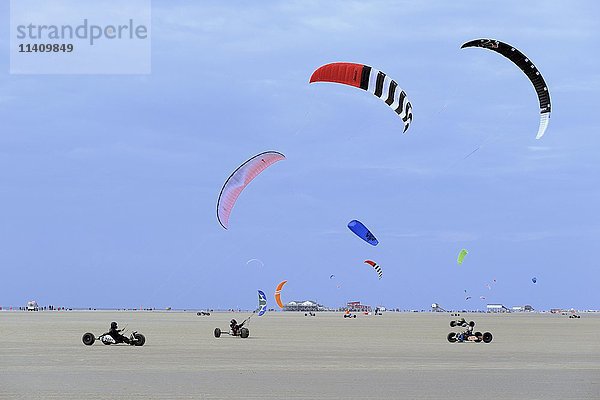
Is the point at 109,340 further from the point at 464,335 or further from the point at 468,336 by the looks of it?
the point at 468,336

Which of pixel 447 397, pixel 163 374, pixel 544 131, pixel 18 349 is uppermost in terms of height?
pixel 544 131

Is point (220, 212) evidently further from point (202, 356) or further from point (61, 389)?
point (61, 389)

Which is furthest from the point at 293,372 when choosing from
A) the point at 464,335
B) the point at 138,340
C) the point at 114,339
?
the point at 464,335

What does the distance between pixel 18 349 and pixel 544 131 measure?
2038cm

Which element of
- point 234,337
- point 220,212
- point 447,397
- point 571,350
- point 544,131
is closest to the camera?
point 447,397

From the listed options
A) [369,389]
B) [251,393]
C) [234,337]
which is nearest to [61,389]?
[251,393]

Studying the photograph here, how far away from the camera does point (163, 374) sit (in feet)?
74.0

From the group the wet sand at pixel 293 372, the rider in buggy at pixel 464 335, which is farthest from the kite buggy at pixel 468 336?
the wet sand at pixel 293 372

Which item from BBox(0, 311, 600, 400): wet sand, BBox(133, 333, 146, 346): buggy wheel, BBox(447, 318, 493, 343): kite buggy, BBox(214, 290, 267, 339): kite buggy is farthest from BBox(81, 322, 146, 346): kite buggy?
BBox(447, 318, 493, 343): kite buggy

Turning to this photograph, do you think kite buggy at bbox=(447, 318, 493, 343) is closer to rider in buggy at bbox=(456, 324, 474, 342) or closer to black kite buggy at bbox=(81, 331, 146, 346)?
rider in buggy at bbox=(456, 324, 474, 342)

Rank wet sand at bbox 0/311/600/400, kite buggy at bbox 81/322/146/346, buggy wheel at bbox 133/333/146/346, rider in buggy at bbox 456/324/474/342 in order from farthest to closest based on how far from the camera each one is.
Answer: rider in buggy at bbox 456/324/474/342 < buggy wheel at bbox 133/333/146/346 < kite buggy at bbox 81/322/146/346 < wet sand at bbox 0/311/600/400

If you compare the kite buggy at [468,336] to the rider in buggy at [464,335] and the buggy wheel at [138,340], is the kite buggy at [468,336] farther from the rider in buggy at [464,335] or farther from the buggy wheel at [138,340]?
the buggy wheel at [138,340]

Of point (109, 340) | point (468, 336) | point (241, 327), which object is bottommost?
point (109, 340)

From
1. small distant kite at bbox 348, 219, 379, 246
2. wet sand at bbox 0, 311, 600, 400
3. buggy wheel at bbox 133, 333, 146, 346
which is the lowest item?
wet sand at bbox 0, 311, 600, 400
